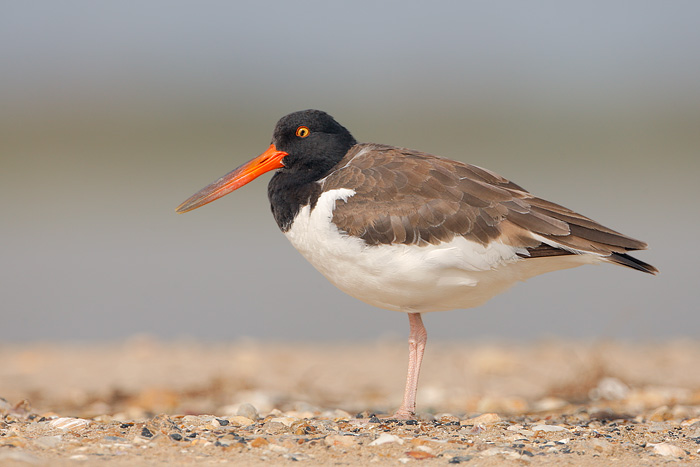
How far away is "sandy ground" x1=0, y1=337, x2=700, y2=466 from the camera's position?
4449 mm

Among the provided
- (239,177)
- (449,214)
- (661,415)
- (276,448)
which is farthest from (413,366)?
(239,177)

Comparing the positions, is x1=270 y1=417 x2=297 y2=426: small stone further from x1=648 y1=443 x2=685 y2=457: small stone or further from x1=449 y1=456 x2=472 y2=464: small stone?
x1=648 y1=443 x2=685 y2=457: small stone

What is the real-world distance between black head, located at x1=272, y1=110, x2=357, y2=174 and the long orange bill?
0.23ft

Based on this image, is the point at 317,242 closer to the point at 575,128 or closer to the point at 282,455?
the point at 282,455

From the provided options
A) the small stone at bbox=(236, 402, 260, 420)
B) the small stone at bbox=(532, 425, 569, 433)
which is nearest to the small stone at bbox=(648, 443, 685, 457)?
the small stone at bbox=(532, 425, 569, 433)

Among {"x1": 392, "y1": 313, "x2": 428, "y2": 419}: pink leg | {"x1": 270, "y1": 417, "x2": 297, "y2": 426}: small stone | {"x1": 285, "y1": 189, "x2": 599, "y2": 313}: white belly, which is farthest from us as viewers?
{"x1": 392, "y1": 313, "x2": 428, "y2": 419}: pink leg

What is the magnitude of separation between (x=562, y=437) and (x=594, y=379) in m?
2.35

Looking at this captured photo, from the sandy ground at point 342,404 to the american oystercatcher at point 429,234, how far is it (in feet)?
2.95

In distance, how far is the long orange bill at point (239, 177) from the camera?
6.27 metres

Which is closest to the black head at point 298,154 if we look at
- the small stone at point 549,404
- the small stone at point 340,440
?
the small stone at point 340,440

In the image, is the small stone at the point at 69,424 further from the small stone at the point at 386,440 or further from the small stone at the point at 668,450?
the small stone at the point at 668,450

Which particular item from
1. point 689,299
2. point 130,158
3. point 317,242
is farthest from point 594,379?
point 130,158

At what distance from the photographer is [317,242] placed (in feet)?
17.9

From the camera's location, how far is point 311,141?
20.1 feet
